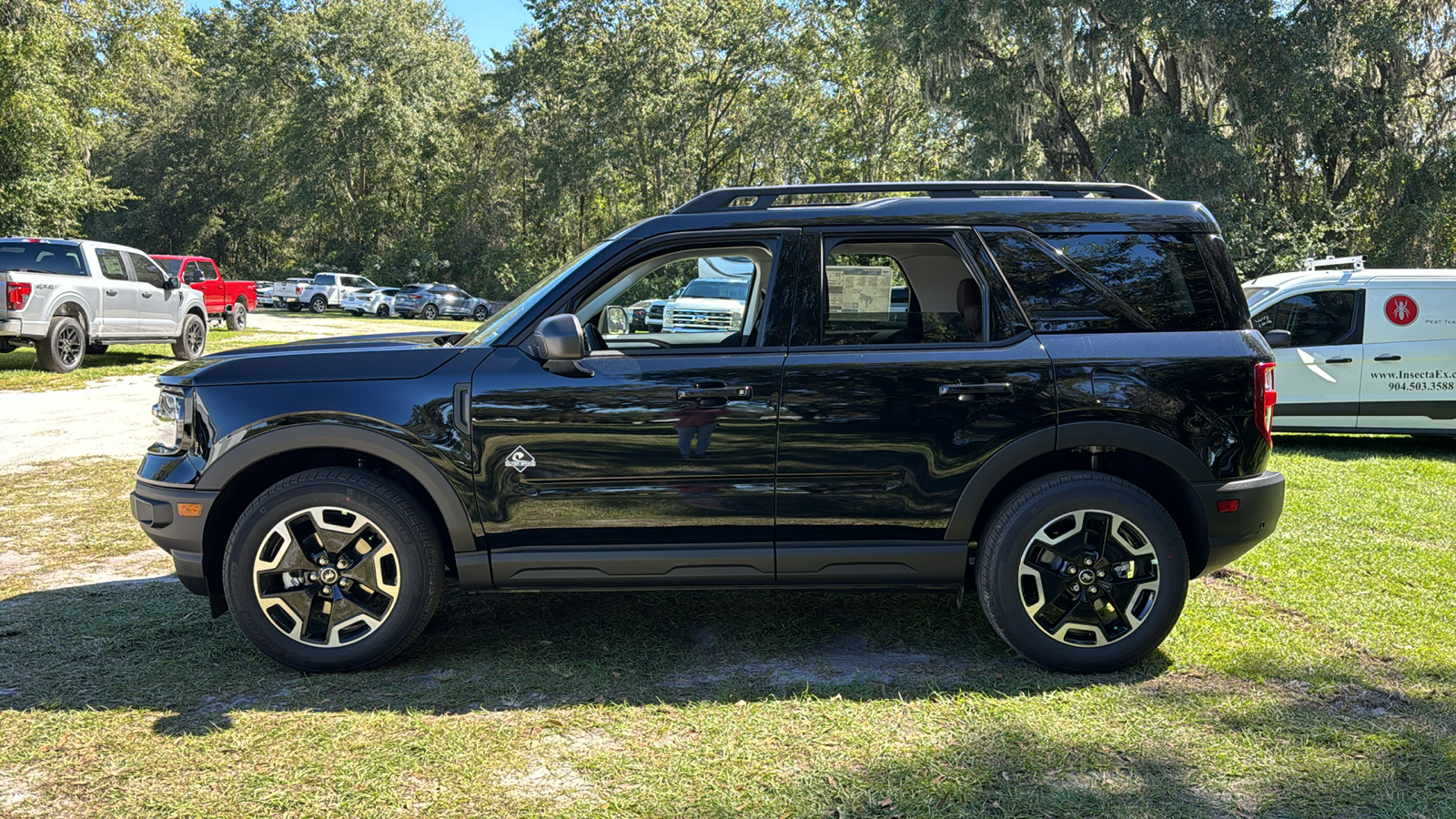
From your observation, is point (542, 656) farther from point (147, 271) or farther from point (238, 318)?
point (238, 318)

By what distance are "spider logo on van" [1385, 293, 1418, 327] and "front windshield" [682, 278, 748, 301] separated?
8.01m

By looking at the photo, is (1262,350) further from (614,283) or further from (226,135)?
(226,135)

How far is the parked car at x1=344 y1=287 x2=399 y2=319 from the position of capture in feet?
138

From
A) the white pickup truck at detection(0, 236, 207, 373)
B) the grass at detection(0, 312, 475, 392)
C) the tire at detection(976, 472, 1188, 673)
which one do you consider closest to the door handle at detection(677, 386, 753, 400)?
the tire at detection(976, 472, 1188, 673)

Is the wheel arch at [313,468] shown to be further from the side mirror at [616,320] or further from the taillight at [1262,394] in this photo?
the taillight at [1262,394]

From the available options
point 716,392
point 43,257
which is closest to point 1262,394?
point 716,392

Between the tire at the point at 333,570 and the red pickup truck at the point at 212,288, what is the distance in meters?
22.3

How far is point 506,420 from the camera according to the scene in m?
4.08

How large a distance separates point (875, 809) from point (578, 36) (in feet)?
140

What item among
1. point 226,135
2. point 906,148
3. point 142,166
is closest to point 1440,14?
point 906,148

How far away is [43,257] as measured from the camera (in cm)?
1486

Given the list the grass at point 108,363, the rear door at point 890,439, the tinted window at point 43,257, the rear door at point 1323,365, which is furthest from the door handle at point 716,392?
the tinted window at point 43,257

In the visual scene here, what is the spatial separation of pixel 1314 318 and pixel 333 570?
9.32 m

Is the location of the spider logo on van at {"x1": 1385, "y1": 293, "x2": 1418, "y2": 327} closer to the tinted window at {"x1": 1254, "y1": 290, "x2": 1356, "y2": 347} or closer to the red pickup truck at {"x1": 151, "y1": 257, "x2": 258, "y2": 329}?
the tinted window at {"x1": 1254, "y1": 290, "x2": 1356, "y2": 347}
